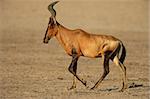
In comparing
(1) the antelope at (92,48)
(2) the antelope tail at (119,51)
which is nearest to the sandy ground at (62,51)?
(1) the antelope at (92,48)

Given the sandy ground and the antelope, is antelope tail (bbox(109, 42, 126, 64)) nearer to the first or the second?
the antelope

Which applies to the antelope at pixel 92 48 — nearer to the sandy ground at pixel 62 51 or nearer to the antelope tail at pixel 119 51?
the antelope tail at pixel 119 51

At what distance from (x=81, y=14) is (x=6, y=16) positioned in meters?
5.43

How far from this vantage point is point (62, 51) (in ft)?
Result: 83.4

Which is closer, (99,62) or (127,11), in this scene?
(99,62)

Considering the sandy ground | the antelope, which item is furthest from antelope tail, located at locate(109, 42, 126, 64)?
the sandy ground

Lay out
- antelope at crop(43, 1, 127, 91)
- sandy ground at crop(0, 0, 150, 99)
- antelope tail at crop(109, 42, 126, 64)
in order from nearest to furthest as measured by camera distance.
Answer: sandy ground at crop(0, 0, 150, 99) < antelope at crop(43, 1, 127, 91) < antelope tail at crop(109, 42, 126, 64)

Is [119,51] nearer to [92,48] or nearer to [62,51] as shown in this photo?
[92,48]

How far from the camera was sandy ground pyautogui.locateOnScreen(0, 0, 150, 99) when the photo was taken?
49.5 feet

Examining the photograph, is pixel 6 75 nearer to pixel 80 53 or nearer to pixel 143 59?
pixel 80 53

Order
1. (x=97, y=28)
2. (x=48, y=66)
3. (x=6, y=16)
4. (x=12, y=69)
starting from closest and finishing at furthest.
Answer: (x=12, y=69) → (x=48, y=66) → (x=97, y=28) → (x=6, y=16)

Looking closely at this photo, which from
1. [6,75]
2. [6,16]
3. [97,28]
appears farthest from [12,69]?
[6,16]

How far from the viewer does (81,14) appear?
45.3 meters

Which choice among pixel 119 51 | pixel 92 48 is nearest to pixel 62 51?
pixel 119 51
